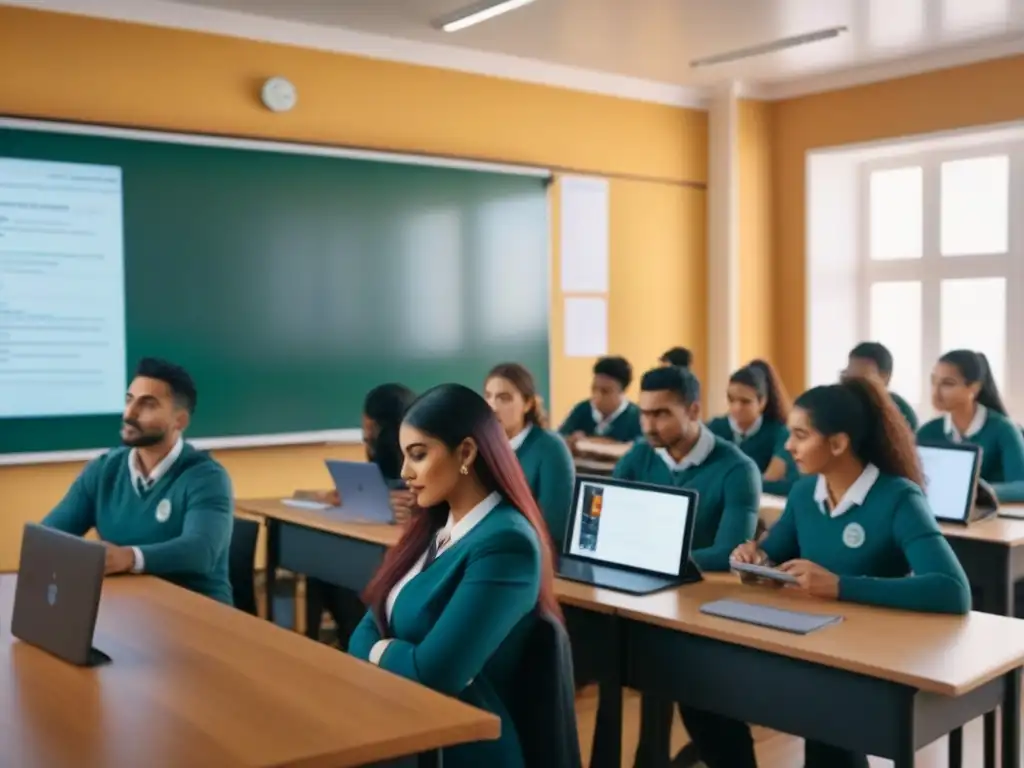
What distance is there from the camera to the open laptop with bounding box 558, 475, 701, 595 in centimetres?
→ 294

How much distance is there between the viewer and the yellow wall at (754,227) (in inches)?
288

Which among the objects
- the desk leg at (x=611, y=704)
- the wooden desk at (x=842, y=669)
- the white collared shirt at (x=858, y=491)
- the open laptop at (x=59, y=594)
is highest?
the white collared shirt at (x=858, y=491)

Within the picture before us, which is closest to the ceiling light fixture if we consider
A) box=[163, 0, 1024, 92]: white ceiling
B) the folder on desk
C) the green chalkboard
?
box=[163, 0, 1024, 92]: white ceiling

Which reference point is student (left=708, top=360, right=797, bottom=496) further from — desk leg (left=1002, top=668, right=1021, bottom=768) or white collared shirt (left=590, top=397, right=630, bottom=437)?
desk leg (left=1002, top=668, right=1021, bottom=768)

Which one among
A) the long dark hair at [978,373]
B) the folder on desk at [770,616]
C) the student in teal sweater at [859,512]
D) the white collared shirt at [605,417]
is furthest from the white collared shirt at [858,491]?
the white collared shirt at [605,417]

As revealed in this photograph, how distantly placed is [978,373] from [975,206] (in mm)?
2231

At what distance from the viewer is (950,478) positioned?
406 centimetres

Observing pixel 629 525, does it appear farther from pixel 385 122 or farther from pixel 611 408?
pixel 385 122

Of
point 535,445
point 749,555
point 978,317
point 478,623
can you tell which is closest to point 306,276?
point 535,445

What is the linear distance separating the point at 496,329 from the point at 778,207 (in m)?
2.33

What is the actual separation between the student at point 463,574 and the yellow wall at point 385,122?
3113 millimetres

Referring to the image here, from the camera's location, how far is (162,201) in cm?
510

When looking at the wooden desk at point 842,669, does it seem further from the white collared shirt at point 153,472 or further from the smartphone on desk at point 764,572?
the white collared shirt at point 153,472

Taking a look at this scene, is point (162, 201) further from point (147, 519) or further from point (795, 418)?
point (795, 418)
